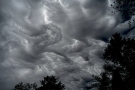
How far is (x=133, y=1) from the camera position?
438 inches

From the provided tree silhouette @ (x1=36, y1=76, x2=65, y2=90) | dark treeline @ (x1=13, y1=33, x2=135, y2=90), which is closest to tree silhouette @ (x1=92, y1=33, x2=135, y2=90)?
dark treeline @ (x1=13, y1=33, x2=135, y2=90)

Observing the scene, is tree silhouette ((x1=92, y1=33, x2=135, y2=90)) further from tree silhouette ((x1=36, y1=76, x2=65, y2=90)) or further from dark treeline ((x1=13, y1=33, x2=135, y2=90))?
tree silhouette ((x1=36, y1=76, x2=65, y2=90))

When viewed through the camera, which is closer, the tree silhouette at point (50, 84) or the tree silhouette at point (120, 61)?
the tree silhouette at point (120, 61)

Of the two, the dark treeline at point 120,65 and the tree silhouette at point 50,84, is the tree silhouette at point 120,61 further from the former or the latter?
the tree silhouette at point 50,84

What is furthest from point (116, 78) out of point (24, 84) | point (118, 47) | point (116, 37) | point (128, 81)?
point (24, 84)

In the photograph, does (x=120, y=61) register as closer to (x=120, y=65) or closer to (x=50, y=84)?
(x=120, y=65)

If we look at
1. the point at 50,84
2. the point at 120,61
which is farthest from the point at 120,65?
the point at 50,84

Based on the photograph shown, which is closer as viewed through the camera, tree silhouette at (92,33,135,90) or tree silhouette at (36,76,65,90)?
tree silhouette at (92,33,135,90)

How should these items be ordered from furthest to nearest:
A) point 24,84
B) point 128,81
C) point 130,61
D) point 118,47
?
point 24,84 → point 118,47 → point 130,61 → point 128,81

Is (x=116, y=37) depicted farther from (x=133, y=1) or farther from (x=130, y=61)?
(x=133, y=1)

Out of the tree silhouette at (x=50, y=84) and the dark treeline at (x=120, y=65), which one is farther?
the tree silhouette at (x=50, y=84)

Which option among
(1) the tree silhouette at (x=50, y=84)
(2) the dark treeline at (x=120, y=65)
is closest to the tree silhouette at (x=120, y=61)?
(2) the dark treeline at (x=120, y=65)

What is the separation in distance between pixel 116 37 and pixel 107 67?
6.68m

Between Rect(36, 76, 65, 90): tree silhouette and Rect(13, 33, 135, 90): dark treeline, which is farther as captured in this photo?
Rect(36, 76, 65, 90): tree silhouette
